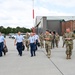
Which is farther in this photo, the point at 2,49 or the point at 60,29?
the point at 60,29

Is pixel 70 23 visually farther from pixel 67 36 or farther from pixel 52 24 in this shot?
pixel 67 36

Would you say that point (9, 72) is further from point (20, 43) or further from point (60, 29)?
point (60, 29)

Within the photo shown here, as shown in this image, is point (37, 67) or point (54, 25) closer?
point (37, 67)

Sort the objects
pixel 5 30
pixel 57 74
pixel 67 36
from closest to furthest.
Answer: pixel 57 74 < pixel 67 36 < pixel 5 30

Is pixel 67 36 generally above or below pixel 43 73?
above

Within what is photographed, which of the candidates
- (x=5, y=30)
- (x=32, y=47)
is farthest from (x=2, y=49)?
(x=5, y=30)

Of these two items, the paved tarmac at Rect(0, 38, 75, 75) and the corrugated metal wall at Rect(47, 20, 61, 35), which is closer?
the paved tarmac at Rect(0, 38, 75, 75)

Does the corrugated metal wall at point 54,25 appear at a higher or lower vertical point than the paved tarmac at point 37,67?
higher

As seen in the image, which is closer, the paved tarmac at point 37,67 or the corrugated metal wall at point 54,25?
the paved tarmac at point 37,67

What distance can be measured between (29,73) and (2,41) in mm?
7385

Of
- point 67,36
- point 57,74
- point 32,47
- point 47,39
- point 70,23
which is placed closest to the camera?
point 57,74

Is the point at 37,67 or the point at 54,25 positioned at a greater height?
the point at 54,25

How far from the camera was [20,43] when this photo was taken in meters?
16.7

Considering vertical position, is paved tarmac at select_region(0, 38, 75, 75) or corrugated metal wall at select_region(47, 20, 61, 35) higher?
corrugated metal wall at select_region(47, 20, 61, 35)
